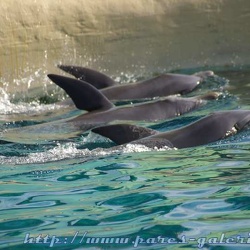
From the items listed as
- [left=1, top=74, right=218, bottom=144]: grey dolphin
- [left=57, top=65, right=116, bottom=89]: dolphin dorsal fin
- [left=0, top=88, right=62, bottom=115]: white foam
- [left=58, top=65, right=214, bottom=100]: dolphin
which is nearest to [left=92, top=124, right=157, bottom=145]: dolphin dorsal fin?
[left=1, top=74, right=218, bottom=144]: grey dolphin

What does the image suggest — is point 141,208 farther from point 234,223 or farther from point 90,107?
point 90,107

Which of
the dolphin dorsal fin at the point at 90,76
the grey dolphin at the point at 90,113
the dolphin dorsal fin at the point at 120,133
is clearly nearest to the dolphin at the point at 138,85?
the dolphin dorsal fin at the point at 90,76

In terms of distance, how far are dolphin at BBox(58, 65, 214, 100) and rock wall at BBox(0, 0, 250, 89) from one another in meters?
1.38

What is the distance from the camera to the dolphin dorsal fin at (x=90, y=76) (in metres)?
11.8

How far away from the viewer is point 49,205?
238 inches

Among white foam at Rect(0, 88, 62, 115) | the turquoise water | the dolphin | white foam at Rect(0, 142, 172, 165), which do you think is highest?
the turquoise water

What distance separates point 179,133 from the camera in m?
8.08

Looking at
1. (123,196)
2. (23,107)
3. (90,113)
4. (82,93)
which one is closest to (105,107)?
(90,113)

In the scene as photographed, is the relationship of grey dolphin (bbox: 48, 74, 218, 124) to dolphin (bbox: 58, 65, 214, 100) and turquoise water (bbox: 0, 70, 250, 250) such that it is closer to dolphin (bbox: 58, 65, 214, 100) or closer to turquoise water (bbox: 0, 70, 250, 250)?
turquoise water (bbox: 0, 70, 250, 250)

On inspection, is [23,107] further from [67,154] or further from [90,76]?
[67,154]

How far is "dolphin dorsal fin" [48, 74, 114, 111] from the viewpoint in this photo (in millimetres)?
9586

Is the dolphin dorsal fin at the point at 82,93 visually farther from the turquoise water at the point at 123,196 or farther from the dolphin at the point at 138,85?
the dolphin at the point at 138,85

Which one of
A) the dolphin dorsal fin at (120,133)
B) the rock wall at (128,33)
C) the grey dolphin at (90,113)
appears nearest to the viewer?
the dolphin dorsal fin at (120,133)

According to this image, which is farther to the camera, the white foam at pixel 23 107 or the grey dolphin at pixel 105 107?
the white foam at pixel 23 107
